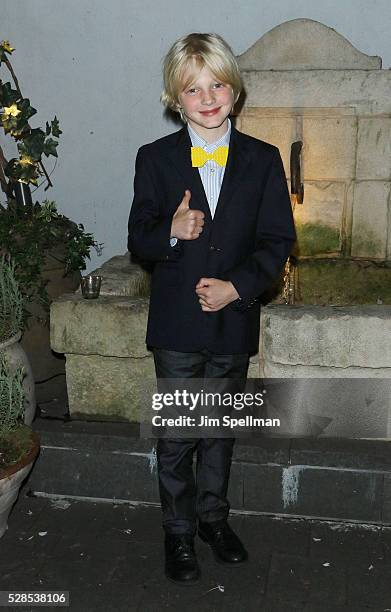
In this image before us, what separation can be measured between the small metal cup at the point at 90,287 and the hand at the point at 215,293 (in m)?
0.98

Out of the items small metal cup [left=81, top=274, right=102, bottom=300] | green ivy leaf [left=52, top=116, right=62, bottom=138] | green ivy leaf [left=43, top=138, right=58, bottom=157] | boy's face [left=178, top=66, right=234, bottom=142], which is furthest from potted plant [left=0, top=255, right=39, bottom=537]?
boy's face [left=178, top=66, right=234, bottom=142]

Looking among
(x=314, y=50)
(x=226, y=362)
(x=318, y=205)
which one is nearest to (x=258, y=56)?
(x=314, y=50)

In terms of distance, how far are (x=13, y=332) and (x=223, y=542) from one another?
1.39 metres

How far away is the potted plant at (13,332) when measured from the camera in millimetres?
3840

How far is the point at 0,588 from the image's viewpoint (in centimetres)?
314

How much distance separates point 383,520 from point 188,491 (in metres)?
0.90

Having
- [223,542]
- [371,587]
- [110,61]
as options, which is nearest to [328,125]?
[110,61]

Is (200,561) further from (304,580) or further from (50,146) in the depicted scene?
(50,146)

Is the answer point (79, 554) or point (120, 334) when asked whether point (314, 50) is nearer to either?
point (120, 334)

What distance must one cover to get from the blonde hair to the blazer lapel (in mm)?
258

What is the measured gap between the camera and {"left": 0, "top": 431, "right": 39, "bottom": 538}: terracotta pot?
324 cm

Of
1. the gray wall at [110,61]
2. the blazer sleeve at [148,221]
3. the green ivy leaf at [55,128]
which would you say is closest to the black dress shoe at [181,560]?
the blazer sleeve at [148,221]

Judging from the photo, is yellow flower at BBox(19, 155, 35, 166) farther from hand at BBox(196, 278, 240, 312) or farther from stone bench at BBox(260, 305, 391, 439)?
hand at BBox(196, 278, 240, 312)

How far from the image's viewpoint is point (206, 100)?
287 cm
